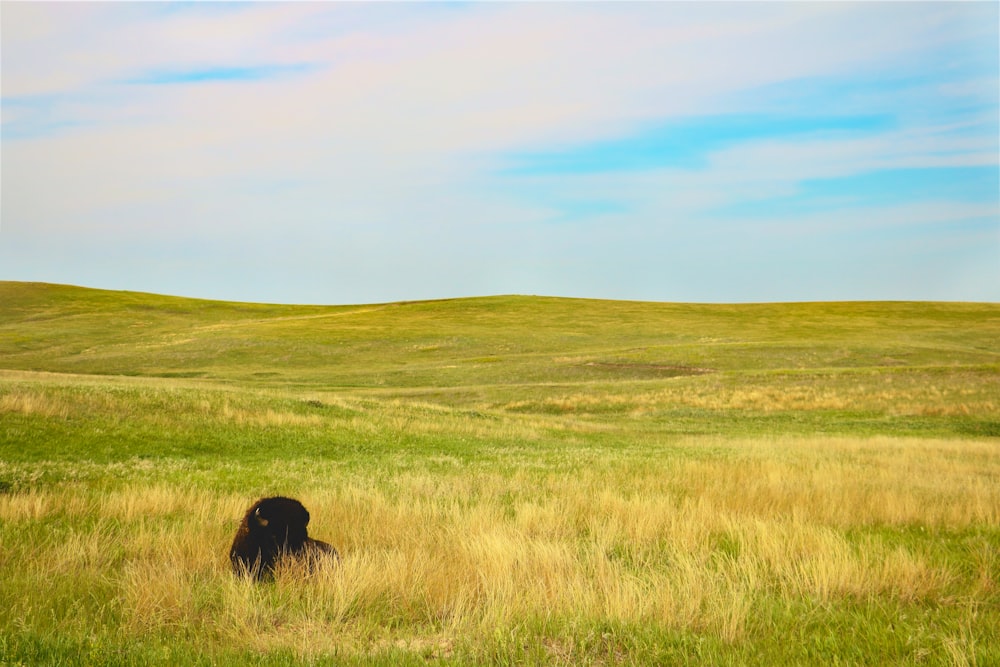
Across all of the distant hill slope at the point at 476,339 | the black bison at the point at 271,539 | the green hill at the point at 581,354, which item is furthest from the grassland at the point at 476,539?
the distant hill slope at the point at 476,339

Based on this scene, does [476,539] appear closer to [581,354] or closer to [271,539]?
[271,539]

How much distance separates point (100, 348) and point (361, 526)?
7438 centimetres

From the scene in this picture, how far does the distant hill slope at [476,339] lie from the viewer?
56.4 meters

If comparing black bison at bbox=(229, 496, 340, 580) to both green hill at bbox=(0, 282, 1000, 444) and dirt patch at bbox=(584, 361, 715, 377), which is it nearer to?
green hill at bbox=(0, 282, 1000, 444)

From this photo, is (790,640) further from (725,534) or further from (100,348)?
(100,348)

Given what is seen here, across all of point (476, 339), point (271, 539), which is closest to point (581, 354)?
point (476, 339)

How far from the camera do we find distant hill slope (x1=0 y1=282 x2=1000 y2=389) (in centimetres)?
5641

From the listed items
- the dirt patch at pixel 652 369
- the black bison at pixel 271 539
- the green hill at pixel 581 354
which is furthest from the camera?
the dirt patch at pixel 652 369

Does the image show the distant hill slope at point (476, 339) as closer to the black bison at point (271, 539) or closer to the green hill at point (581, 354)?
the green hill at point (581, 354)

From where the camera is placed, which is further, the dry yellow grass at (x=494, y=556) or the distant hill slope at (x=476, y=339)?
the distant hill slope at (x=476, y=339)

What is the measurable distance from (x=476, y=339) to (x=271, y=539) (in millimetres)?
70961

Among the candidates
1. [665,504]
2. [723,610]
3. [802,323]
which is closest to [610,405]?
[665,504]

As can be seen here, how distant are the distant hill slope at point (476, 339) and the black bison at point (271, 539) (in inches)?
1751

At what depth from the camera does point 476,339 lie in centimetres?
7725
